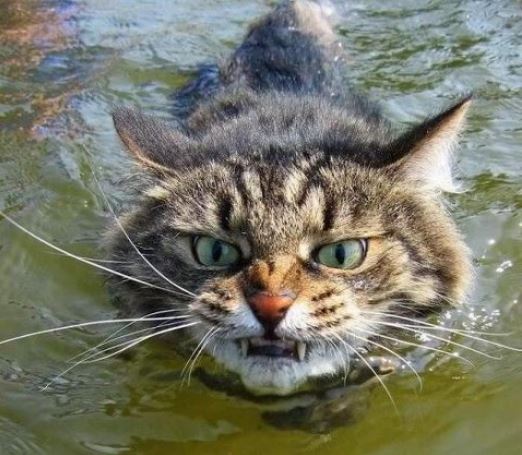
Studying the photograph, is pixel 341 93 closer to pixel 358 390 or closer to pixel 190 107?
pixel 190 107

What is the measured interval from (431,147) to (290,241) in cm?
62

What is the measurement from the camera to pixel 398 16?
7.13m

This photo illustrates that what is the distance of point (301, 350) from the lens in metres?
→ 2.75

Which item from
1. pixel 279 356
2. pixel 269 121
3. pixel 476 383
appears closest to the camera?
pixel 279 356

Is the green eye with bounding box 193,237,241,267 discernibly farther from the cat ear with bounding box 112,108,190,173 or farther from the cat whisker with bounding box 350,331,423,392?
the cat whisker with bounding box 350,331,423,392

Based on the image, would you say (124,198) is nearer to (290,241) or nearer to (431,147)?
(290,241)

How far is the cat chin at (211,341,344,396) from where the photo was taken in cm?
276

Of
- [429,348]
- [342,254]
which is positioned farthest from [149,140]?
[429,348]

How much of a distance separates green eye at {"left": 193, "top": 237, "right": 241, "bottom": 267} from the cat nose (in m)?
0.29

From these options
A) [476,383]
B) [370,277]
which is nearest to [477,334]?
[476,383]

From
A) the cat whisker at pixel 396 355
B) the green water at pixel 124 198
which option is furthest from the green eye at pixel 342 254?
the green water at pixel 124 198

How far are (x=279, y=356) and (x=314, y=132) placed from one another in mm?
959

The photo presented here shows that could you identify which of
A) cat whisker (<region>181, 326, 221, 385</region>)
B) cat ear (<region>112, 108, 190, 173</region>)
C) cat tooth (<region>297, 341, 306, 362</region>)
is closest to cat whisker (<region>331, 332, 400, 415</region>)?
cat tooth (<region>297, 341, 306, 362</region>)

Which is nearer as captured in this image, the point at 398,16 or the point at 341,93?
the point at 341,93
